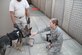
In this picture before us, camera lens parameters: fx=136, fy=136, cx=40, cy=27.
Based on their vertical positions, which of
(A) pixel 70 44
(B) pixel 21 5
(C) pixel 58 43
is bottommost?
(A) pixel 70 44

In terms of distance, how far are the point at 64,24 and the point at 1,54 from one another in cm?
259

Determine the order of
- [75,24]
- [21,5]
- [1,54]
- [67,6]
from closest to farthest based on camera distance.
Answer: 1. [1,54]
2. [21,5]
3. [75,24]
4. [67,6]

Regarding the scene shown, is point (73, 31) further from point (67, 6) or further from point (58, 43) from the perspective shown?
point (58, 43)

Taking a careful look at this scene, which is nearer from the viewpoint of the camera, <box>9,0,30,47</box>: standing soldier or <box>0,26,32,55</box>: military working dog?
<box>0,26,32,55</box>: military working dog

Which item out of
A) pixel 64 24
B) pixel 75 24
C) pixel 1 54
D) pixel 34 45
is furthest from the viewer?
pixel 64 24

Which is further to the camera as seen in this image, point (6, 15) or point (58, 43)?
point (6, 15)

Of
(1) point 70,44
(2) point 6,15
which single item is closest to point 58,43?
(1) point 70,44

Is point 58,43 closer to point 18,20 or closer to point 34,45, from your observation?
point 34,45

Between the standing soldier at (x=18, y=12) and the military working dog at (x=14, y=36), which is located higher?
the standing soldier at (x=18, y=12)

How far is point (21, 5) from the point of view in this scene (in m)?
3.54

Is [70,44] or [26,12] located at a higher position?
[26,12]

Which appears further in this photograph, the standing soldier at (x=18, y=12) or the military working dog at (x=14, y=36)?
the standing soldier at (x=18, y=12)

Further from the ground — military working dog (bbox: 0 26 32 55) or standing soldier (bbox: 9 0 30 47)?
standing soldier (bbox: 9 0 30 47)

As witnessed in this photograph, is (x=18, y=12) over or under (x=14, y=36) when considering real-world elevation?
over
